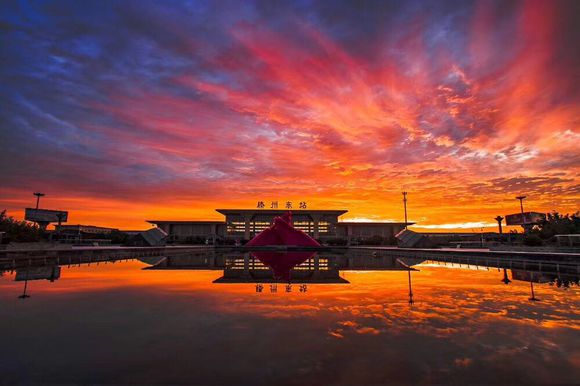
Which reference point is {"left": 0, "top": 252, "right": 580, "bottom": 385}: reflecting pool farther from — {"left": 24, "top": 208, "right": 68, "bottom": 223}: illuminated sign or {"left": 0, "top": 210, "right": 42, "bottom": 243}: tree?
{"left": 24, "top": 208, "right": 68, "bottom": 223}: illuminated sign

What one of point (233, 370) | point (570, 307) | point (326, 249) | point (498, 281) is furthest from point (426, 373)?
point (326, 249)

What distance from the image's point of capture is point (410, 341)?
513 cm

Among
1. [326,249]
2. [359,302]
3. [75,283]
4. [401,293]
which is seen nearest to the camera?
[359,302]

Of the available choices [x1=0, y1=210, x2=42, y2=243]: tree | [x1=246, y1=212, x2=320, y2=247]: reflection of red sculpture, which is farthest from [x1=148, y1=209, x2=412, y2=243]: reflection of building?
[x1=0, y1=210, x2=42, y2=243]: tree

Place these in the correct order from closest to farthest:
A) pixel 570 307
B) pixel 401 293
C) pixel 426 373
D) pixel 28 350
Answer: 1. pixel 426 373
2. pixel 28 350
3. pixel 570 307
4. pixel 401 293

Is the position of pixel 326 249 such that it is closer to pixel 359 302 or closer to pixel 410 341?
pixel 359 302

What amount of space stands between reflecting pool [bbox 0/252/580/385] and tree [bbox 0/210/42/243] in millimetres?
29911

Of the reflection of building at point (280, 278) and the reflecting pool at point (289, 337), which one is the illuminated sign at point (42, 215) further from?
the reflecting pool at point (289, 337)

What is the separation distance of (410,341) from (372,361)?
114 cm

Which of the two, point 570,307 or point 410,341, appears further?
point 570,307

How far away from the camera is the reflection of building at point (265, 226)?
78.4 m

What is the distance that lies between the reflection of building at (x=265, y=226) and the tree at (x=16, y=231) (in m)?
39.2

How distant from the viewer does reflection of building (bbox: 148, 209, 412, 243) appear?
78375 mm

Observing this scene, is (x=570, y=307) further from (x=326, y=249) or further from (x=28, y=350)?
(x=326, y=249)
